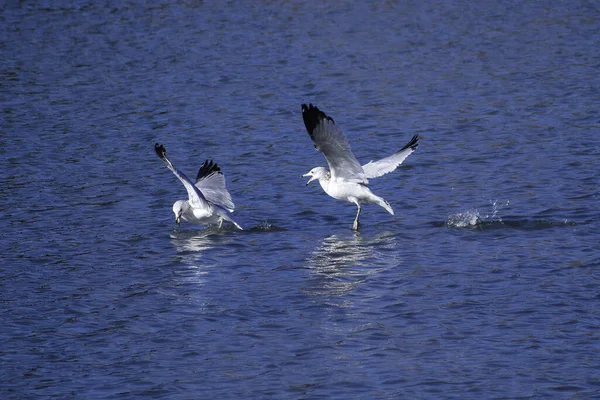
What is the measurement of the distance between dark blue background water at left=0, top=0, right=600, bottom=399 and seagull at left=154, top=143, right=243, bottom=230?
285mm

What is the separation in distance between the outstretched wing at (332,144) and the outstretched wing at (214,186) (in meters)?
1.50

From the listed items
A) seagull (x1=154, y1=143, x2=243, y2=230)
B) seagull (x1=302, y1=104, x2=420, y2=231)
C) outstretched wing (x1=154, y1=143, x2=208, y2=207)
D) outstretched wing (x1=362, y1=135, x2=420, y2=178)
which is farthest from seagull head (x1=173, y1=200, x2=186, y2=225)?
outstretched wing (x1=362, y1=135, x2=420, y2=178)

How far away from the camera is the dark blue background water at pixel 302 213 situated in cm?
1016

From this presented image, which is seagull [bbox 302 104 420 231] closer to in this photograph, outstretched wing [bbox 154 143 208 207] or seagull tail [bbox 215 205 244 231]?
seagull tail [bbox 215 205 244 231]

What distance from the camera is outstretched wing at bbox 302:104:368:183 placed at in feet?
45.4

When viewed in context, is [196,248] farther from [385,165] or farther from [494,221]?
[494,221]

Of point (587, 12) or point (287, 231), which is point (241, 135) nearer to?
point (287, 231)

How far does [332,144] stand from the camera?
563 inches

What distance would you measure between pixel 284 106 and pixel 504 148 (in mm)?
5509

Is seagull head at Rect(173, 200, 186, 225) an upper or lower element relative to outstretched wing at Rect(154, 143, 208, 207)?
lower

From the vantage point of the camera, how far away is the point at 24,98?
2373cm

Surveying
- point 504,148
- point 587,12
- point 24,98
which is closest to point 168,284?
point 504,148

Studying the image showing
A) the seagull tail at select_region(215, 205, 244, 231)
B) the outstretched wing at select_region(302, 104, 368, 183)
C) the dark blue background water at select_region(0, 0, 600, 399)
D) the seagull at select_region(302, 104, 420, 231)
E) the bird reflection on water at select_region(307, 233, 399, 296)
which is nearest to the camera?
the dark blue background water at select_region(0, 0, 600, 399)

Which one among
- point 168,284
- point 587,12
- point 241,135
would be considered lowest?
point 168,284
